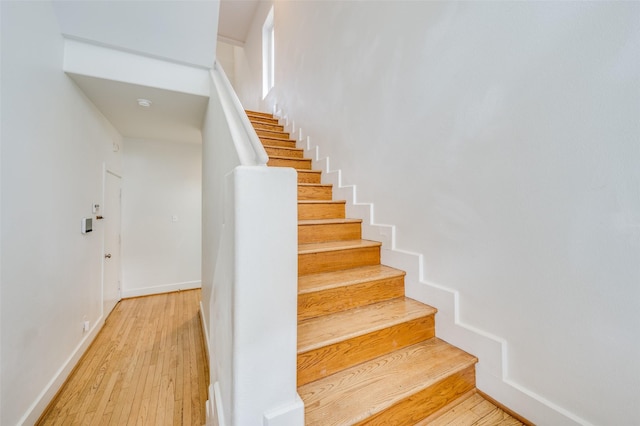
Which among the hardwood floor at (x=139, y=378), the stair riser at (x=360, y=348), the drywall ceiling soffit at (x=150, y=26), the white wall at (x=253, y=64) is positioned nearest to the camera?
the stair riser at (x=360, y=348)

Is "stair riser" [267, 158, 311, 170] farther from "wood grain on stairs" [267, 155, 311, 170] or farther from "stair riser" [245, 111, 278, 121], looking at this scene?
"stair riser" [245, 111, 278, 121]

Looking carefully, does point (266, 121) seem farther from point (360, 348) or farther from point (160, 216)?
point (360, 348)

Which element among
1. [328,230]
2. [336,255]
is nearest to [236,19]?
[328,230]

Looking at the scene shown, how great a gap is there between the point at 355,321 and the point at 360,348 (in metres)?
0.15

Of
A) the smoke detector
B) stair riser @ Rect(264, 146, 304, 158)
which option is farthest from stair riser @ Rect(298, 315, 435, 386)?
the smoke detector

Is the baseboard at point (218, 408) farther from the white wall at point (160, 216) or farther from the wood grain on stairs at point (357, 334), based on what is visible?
the white wall at point (160, 216)

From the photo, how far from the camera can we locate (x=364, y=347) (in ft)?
4.50

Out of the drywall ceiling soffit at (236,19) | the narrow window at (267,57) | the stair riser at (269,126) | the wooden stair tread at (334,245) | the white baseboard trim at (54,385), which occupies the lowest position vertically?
the white baseboard trim at (54,385)

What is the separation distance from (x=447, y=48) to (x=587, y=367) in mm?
1704

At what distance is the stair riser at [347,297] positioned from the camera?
150cm

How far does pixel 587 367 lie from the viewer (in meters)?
1.02

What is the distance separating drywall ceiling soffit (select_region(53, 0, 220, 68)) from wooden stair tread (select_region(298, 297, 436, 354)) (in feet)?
8.31

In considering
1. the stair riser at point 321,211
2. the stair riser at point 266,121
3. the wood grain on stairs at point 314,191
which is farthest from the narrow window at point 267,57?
the stair riser at point 321,211

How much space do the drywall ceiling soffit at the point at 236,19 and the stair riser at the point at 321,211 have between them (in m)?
5.08
